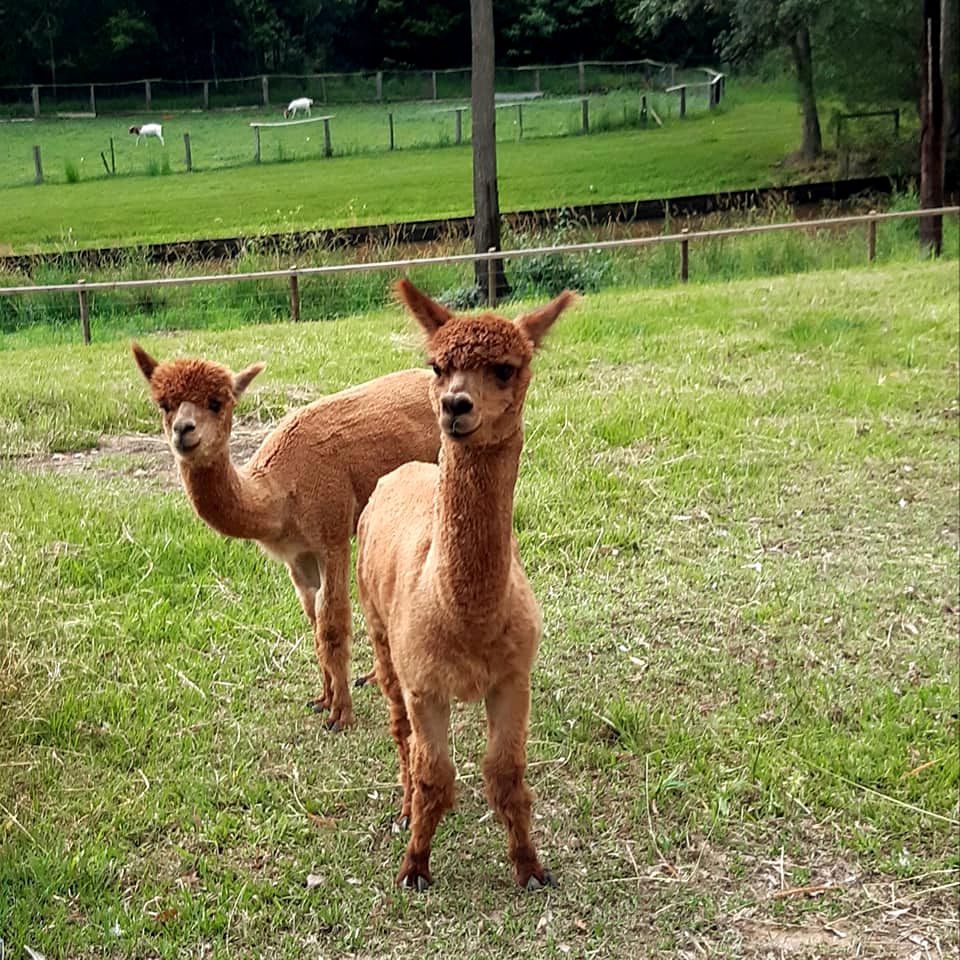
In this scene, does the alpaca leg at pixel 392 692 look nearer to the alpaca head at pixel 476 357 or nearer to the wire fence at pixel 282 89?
the alpaca head at pixel 476 357

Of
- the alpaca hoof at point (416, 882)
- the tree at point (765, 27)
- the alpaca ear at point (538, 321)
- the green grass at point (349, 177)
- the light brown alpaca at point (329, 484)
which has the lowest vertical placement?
the alpaca hoof at point (416, 882)

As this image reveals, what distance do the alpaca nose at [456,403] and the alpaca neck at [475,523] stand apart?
14 centimetres

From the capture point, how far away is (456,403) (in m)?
1.87

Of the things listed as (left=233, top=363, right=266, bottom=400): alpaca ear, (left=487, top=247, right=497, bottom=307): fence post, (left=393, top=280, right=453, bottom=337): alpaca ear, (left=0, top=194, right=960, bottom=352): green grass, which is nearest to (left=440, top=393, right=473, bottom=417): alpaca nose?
(left=393, top=280, right=453, bottom=337): alpaca ear

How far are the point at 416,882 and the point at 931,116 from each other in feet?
8.00

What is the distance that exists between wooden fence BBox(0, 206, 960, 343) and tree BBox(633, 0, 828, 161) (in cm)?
24

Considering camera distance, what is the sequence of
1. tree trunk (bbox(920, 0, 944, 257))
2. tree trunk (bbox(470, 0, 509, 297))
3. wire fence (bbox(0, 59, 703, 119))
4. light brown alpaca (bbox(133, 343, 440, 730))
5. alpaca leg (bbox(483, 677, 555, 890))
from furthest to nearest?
tree trunk (bbox(920, 0, 944, 257)), light brown alpaca (bbox(133, 343, 440, 730)), alpaca leg (bbox(483, 677, 555, 890)), tree trunk (bbox(470, 0, 509, 297)), wire fence (bbox(0, 59, 703, 119))

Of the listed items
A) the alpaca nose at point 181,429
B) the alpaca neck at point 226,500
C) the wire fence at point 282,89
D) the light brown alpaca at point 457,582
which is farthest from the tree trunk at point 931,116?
the alpaca nose at point 181,429

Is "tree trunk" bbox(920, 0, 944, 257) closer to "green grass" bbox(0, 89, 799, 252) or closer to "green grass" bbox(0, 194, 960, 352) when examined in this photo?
"green grass" bbox(0, 194, 960, 352)

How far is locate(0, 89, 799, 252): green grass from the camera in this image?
223 centimetres

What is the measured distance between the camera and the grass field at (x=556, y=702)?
2.54 metres

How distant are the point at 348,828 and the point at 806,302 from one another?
6.51 feet

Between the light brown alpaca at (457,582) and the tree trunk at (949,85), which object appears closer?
the light brown alpaca at (457,582)

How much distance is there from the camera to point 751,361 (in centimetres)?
373
